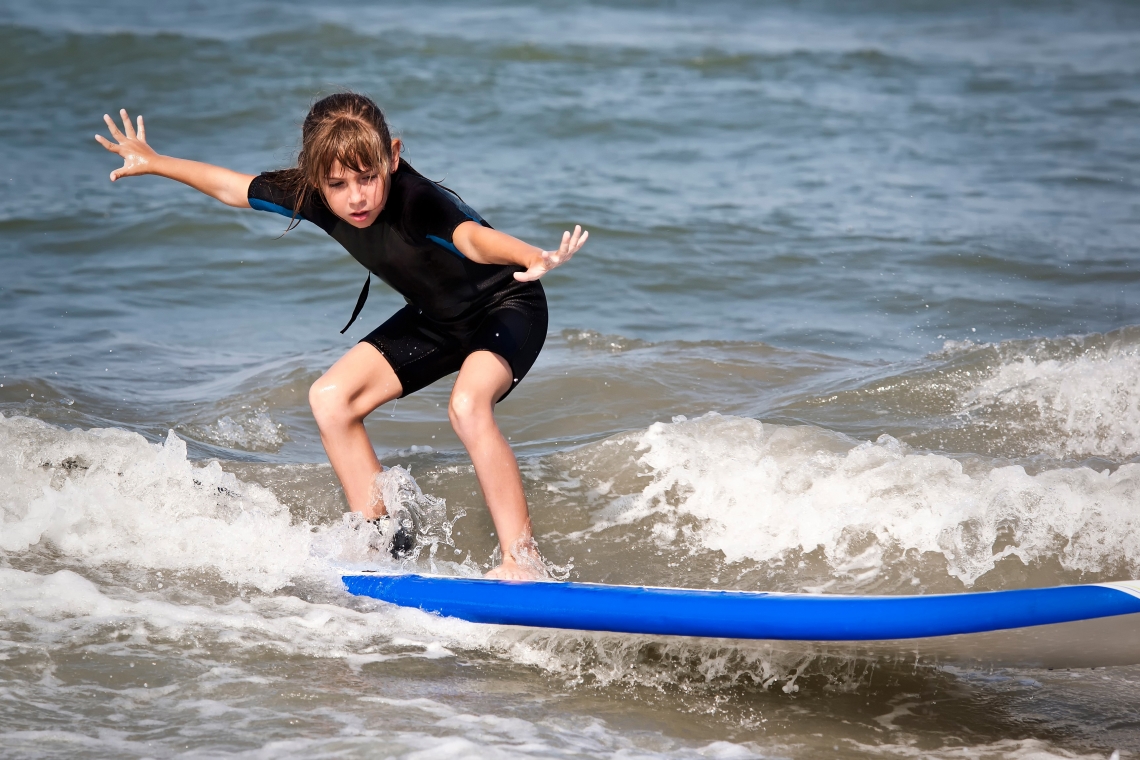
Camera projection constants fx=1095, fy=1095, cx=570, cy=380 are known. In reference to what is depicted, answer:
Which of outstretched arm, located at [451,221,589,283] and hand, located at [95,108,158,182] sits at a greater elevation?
hand, located at [95,108,158,182]

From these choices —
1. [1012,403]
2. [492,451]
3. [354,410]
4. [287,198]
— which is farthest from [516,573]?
[1012,403]

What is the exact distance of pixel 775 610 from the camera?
2.74m

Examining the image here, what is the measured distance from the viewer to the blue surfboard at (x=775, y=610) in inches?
105

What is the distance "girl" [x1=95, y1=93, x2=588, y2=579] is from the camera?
321cm

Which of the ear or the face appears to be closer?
the face

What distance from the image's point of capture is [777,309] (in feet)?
22.5

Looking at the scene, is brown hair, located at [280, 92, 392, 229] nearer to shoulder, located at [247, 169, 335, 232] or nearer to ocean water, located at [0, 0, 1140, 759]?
shoulder, located at [247, 169, 335, 232]

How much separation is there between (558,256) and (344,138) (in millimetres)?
815

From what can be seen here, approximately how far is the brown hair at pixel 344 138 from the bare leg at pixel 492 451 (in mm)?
677

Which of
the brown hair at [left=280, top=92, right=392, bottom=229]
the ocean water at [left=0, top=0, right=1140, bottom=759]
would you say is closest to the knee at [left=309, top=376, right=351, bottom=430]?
the ocean water at [left=0, top=0, right=1140, bottom=759]

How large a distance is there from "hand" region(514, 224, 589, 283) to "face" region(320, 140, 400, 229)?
0.62 meters

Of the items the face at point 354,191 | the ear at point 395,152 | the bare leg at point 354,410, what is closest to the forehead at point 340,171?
the face at point 354,191

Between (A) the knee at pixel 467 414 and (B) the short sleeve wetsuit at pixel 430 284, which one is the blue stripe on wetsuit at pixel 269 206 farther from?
(A) the knee at pixel 467 414

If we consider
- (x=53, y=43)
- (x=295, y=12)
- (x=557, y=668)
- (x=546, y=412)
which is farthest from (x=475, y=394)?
(x=295, y=12)
